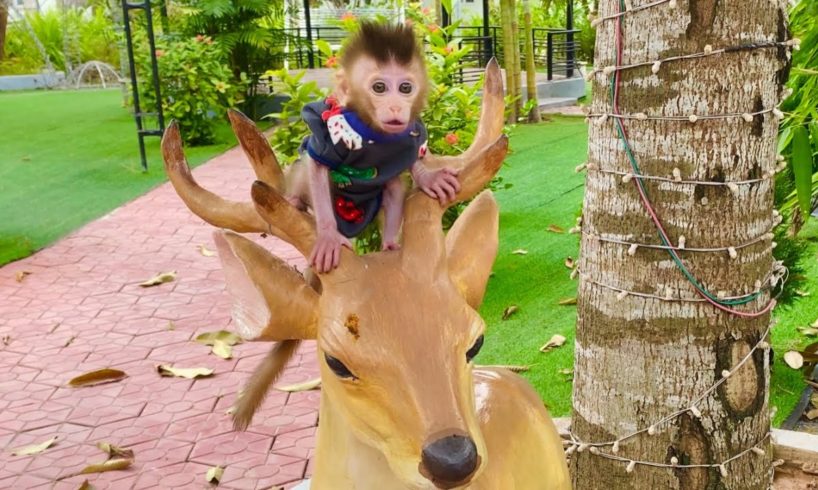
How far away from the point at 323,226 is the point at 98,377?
13.6 feet

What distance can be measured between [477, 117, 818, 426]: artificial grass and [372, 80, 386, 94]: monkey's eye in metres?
3.06

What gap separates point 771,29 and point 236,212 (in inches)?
61.8

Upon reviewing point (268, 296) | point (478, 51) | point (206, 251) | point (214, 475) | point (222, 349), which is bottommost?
point (214, 475)

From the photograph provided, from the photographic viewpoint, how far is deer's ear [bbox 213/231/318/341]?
1521 mm

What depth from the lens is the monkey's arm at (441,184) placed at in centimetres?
162

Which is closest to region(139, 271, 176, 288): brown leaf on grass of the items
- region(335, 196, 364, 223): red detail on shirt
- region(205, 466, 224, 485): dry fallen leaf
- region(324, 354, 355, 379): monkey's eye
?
region(205, 466, 224, 485): dry fallen leaf

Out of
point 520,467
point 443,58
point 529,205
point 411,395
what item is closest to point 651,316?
point 520,467

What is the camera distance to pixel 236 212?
167 cm

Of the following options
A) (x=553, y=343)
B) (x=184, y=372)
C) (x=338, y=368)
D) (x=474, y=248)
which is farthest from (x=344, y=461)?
(x=184, y=372)

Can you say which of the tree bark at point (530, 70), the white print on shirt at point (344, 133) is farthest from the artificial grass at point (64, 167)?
the white print on shirt at point (344, 133)

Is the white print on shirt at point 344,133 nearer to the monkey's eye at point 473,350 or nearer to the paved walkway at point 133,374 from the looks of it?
the monkey's eye at point 473,350

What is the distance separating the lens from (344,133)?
156cm

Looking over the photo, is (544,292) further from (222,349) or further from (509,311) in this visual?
(222,349)

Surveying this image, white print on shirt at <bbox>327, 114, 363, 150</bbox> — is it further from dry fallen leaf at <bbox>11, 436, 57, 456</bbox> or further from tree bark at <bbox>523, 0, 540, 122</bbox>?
tree bark at <bbox>523, 0, 540, 122</bbox>
